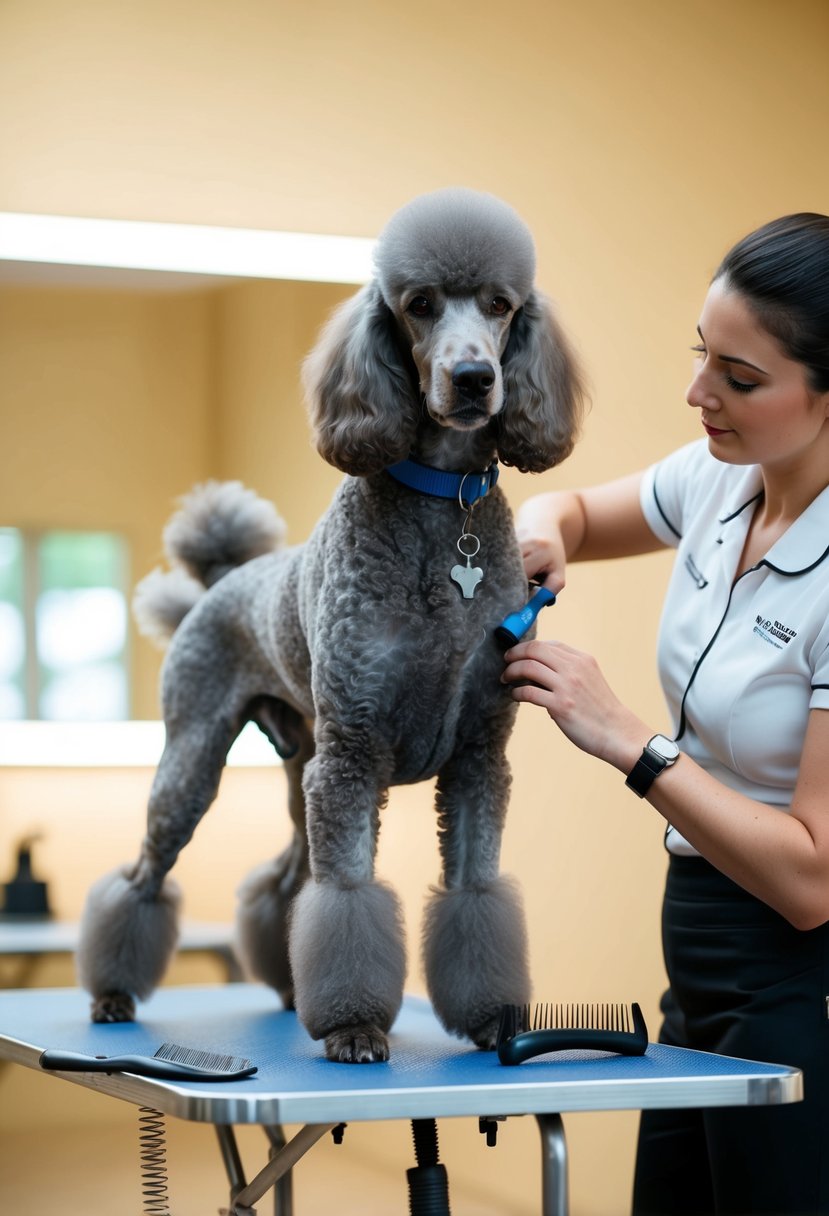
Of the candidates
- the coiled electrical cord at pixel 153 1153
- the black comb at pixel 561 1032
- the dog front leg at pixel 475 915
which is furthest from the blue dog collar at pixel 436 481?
the coiled electrical cord at pixel 153 1153

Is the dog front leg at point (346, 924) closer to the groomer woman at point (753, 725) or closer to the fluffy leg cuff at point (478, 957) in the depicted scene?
the fluffy leg cuff at point (478, 957)

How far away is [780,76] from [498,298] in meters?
2.10

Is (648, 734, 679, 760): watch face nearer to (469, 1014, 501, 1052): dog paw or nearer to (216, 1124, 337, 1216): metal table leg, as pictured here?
(469, 1014, 501, 1052): dog paw

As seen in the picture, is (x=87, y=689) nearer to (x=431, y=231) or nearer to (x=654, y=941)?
(x=654, y=941)

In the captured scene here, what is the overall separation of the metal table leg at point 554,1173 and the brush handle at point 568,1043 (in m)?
0.08

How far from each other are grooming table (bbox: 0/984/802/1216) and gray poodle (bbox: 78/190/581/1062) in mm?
64

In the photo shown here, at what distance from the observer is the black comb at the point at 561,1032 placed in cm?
119

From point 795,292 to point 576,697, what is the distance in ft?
1.45

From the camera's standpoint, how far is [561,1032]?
121 cm

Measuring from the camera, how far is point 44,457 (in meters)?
2.47

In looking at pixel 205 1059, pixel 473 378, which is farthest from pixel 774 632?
pixel 205 1059

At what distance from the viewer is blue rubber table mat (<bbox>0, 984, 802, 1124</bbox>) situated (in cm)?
102

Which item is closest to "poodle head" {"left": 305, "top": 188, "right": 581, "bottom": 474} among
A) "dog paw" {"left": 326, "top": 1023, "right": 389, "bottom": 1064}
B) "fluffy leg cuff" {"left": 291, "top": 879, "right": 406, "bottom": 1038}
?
"fluffy leg cuff" {"left": 291, "top": 879, "right": 406, "bottom": 1038}

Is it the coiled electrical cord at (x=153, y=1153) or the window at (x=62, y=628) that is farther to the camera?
the window at (x=62, y=628)
